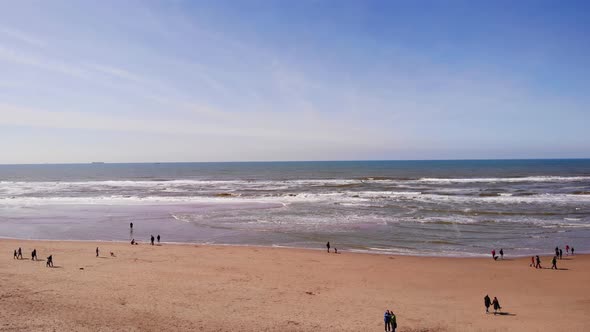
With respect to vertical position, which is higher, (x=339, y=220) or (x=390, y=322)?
(x=339, y=220)

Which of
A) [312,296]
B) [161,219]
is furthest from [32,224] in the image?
[312,296]

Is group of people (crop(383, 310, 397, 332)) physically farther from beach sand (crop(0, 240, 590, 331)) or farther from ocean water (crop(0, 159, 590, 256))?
ocean water (crop(0, 159, 590, 256))

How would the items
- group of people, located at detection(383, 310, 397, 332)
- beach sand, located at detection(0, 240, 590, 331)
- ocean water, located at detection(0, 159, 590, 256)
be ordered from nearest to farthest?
group of people, located at detection(383, 310, 397, 332) < beach sand, located at detection(0, 240, 590, 331) < ocean water, located at detection(0, 159, 590, 256)

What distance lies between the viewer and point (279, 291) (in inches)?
687

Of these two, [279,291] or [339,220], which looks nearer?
[279,291]

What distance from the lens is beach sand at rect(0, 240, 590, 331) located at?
13.7m

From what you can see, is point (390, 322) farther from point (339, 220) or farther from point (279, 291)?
point (339, 220)

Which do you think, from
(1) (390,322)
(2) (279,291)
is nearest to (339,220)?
(2) (279,291)

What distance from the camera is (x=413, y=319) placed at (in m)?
14.3

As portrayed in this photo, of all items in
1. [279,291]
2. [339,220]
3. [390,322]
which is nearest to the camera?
[390,322]

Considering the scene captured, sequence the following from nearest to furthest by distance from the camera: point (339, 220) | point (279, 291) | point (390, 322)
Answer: point (390, 322), point (279, 291), point (339, 220)

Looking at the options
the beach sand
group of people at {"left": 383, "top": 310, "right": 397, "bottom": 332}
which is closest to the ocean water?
the beach sand

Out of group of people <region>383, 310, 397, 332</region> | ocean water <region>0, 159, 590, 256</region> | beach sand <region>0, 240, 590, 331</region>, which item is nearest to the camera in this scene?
group of people <region>383, 310, 397, 332</region>

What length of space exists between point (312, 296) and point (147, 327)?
22.4 ft
